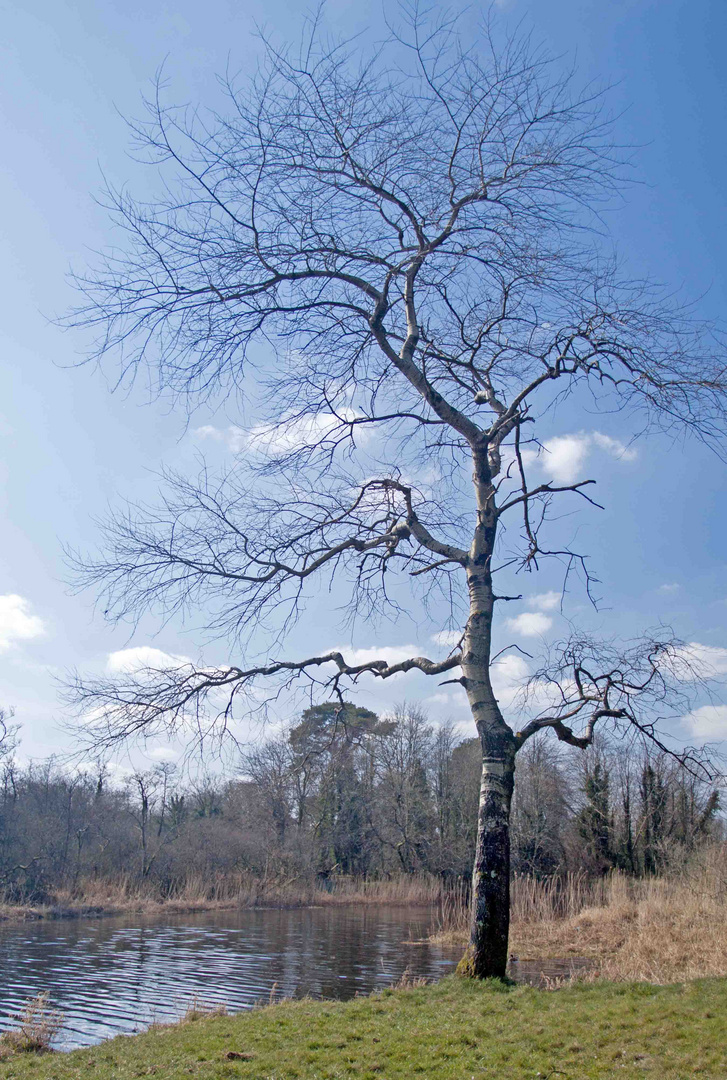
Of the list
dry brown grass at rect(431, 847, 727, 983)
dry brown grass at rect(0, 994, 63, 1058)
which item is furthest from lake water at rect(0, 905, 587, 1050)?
dry brown grass at rect(431, 847, 727, 983)

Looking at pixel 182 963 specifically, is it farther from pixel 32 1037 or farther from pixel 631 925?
pixel 631 925

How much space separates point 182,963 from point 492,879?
31.4 ft

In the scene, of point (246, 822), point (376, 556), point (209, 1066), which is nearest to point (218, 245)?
point (376, 556)

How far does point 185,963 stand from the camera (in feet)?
52.2

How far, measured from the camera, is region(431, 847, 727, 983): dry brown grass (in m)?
11.5

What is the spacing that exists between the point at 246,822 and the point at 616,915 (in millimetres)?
22980

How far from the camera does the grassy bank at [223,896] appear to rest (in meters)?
26.9

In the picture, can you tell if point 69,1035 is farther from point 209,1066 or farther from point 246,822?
point 246,822

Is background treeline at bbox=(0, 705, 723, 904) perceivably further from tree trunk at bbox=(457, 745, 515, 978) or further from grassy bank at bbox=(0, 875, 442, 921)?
tree trunk at bbox=(457, 745, 515, 978)

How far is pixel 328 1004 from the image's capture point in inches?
330

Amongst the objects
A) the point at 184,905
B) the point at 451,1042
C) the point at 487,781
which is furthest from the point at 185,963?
the point at 184,905

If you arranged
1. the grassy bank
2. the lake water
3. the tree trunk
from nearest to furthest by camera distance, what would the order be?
the tree trunk → the lake water → the grassy bank

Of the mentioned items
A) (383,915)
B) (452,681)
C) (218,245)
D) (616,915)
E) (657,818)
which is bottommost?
(383,915)

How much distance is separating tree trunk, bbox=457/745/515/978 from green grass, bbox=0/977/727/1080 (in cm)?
76
